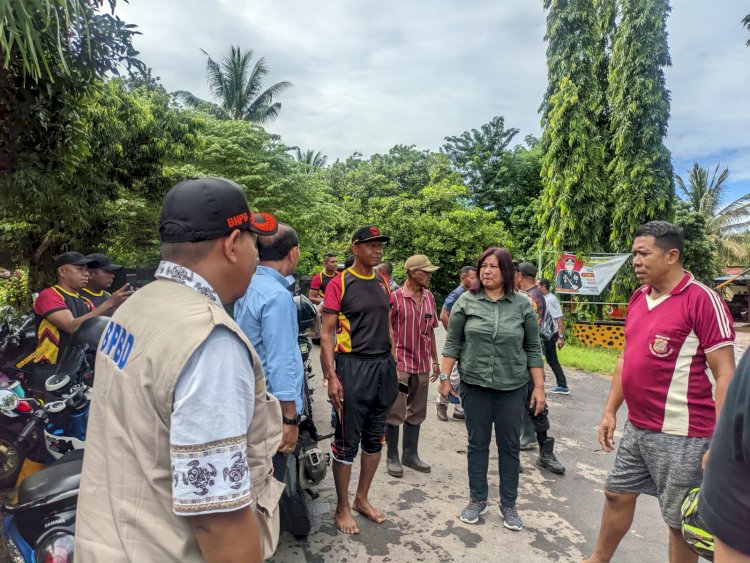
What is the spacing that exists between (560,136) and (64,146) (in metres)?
12.7

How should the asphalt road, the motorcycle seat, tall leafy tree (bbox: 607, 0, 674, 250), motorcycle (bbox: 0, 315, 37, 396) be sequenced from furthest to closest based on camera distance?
tall leafy tree (bbox: 607, 0, 674, 250) < motorcycle (bbox: 0, 315, 37, 396) < the asphalt road < the motorcycle seat

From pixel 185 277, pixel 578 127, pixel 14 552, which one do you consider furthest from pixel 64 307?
pixel 578 127

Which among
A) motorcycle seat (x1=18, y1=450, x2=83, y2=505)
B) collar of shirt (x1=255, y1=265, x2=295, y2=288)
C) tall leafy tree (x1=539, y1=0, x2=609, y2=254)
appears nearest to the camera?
motorcycle seat (x1=18, y1=450, x2=83, y2=505)

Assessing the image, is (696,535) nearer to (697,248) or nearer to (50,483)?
(50,483)

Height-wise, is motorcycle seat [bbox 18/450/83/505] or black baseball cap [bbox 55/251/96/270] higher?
black baseball cap [bbox 55/251/96/270]

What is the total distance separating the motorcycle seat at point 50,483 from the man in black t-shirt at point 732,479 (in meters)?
2.30

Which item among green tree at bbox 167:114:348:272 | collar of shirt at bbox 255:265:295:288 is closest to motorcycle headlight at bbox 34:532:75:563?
collar of shirt at bbox 255:265:295:288

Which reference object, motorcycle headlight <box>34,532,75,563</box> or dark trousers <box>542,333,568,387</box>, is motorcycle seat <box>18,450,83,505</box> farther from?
dark trousers <box>542,333,568,387</box>

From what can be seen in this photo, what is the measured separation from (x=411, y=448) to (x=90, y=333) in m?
2.87

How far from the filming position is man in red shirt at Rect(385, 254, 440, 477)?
4.54 metres

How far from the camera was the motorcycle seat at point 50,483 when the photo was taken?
2092 mm

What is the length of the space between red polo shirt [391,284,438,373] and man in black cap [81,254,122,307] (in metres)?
2.90

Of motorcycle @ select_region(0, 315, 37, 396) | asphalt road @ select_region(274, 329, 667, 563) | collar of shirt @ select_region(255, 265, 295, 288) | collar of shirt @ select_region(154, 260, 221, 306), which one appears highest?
collar of shirt @ select_region(154, 260, 221, 306)

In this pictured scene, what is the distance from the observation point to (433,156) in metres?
25.5
